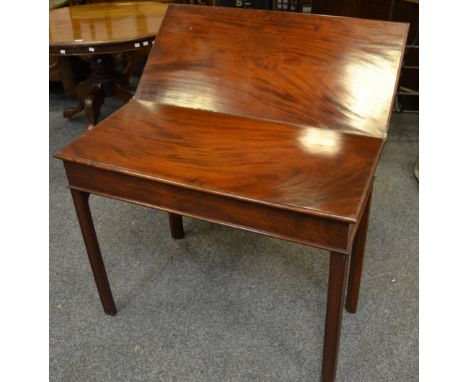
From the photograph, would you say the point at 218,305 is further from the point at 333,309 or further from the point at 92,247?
the point at 333,309

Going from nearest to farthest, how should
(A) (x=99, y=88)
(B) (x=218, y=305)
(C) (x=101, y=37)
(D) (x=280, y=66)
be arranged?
(D) (x=280, y=66), (B) (x=218, y=305), (C) (x=101, y=37), (A) (x=99, y=88)

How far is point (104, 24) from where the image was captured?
2.78m

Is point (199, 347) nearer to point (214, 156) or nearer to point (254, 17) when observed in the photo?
point (214, 156)

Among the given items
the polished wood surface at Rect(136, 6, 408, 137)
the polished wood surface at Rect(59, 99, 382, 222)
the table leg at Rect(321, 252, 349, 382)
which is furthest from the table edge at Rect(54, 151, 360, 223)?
the polished wood surface at Rect(136, 6, 408, 137)

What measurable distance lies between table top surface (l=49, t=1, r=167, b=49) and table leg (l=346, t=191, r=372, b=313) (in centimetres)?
171

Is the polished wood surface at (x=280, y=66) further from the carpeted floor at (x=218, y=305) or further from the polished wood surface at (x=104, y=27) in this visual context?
the polished wood surface at (x=104, y=27)

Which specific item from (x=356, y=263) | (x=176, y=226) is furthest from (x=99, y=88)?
(x=356, y=263)

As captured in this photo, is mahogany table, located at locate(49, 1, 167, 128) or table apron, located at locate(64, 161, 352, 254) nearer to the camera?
table apron, located at locate(64, 161, 352, 254)

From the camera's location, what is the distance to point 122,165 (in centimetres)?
123

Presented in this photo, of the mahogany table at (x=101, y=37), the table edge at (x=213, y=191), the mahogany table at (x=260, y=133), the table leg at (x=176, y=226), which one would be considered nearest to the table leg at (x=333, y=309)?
the mahogany table at (x=260, y=133)

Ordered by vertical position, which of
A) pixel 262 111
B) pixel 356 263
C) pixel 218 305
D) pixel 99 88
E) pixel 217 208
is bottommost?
pixel 218 305

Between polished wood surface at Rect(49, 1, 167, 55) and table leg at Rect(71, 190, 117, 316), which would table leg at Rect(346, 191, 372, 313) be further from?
polished wood surface at Rect(49, 1, 167, 55)

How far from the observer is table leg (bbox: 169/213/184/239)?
1.97m

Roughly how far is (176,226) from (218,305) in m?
0.43
